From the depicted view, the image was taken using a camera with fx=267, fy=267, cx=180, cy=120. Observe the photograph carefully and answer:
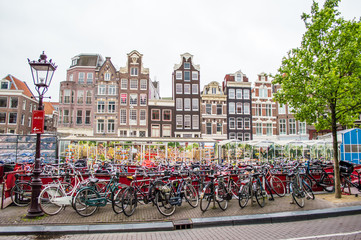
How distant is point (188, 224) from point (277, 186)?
444 centimetres

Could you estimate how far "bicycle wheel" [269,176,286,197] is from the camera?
31.0 ft

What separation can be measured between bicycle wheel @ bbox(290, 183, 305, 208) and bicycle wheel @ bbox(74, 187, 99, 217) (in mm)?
5798

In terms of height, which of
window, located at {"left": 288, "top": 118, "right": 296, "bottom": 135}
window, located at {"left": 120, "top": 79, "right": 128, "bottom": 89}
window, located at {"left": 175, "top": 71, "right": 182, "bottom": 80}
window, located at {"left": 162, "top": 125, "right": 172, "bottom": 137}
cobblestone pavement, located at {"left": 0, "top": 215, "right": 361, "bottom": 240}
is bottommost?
cobblestone pavement, located at {"left": 0, "top": 215, "right": 361, "bottom": 240}

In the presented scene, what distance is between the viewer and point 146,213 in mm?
7461

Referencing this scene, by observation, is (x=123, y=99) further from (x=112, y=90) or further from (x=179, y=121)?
(x=179, y=121)

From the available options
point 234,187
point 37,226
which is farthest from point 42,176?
point 234,187

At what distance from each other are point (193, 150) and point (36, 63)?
56.6 ft

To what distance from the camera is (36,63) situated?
7.22 meters

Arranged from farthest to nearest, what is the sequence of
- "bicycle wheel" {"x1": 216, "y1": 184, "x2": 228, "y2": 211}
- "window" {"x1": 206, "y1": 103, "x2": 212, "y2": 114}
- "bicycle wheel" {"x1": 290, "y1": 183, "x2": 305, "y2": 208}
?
"window" {"x1": 206, "y1": 103, "x2": 212, "y2": 114} < "bicycle wheel" {"x1": 290, "y1": 183, "x2": 305, "y2": 208} < "bicycle wheel" {"x1": 216, "y1": 184, "x2": 228, "y2": 211}

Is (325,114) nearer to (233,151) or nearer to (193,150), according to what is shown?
(193,150)

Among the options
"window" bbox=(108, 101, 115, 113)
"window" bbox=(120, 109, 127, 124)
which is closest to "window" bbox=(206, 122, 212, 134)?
"window" bbox=(120, 109, 127, 124)

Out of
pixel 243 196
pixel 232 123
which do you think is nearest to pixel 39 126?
pixel 243 196

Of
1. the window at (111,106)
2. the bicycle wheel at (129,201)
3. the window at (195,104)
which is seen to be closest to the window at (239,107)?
the window at (195,104)

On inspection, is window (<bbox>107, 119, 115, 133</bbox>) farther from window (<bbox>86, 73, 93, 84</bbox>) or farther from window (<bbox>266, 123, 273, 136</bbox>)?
window (<bbox>266, 123, 273, 136</bbox>)
